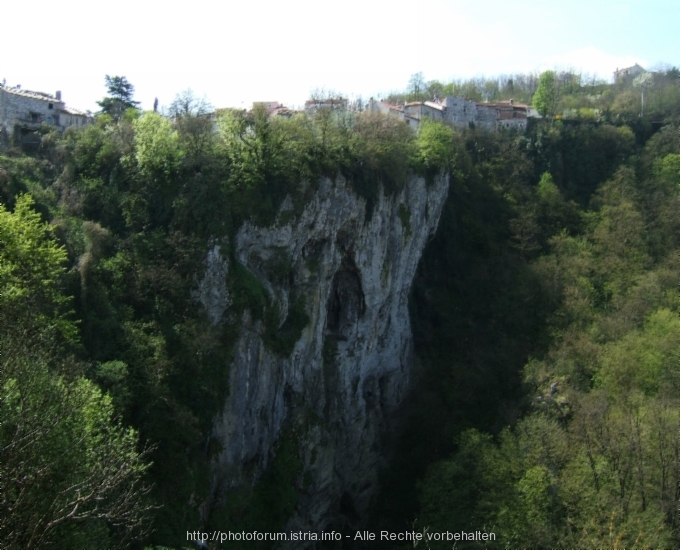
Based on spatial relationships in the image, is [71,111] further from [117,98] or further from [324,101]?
[324,101]

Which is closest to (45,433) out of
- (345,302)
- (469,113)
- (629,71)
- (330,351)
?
(330,351)

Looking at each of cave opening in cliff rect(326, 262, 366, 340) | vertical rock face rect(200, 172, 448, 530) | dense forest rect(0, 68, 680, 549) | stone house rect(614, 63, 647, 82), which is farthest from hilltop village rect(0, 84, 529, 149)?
stone house rect(614, 63, 647, 82)

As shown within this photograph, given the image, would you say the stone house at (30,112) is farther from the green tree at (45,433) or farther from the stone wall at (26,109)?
the green tree at (45,433)

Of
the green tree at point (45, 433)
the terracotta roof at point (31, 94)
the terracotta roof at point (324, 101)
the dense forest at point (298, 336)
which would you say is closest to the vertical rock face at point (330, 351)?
the dense forest at point (298, 336)

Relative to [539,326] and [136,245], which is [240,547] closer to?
[136,245]

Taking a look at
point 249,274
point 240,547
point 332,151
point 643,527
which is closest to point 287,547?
point 240,547

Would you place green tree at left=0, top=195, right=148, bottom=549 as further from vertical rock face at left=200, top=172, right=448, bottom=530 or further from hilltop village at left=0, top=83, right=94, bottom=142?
hilltop village at left=0, top=83, right=94, bottom=142
